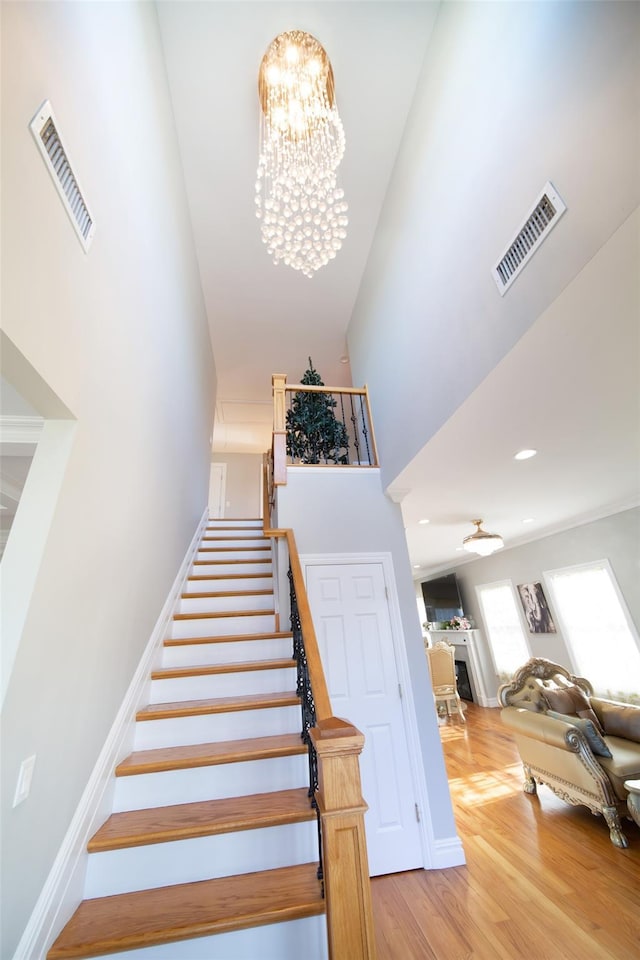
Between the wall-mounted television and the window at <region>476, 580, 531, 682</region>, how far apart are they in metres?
0.77

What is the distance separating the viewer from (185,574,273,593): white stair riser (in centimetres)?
334

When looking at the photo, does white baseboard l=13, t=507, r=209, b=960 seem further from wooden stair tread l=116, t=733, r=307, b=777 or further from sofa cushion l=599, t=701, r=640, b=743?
sofa cushion l=599, t=701, r=640, b=743

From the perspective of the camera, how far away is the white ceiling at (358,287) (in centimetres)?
196

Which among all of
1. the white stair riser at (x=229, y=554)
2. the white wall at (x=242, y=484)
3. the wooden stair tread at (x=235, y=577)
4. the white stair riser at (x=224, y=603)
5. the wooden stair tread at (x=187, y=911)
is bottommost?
the wooden stair tread at (x=187, y=911)

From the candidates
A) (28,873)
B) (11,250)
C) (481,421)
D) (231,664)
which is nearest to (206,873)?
(28,873)

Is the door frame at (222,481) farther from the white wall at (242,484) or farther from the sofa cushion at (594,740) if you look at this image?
the sofa cushion at (594,740)

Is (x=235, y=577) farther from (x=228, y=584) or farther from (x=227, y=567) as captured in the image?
(x=227, y=567)

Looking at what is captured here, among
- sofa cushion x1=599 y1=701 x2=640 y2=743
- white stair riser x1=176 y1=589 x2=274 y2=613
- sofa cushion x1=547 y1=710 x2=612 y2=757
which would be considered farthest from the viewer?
white stair riser x1=176 y1=589 x2=274 y2=613

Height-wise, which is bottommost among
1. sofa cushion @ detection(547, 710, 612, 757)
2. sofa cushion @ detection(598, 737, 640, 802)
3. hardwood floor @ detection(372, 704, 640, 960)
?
hardwood floor @ detection(372, 704, 640, 960)

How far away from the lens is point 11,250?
1.02 metres

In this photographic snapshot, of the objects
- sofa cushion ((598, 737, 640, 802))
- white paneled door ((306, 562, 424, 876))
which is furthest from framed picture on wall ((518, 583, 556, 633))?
white paneled door ((306, 562, 424, 876))

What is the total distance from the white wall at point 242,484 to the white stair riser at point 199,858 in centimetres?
635

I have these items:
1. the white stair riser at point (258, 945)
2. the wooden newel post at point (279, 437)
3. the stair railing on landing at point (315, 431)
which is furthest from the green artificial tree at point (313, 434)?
the white stair riser at point (258, 945)

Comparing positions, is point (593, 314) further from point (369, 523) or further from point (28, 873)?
point (28, 873)
